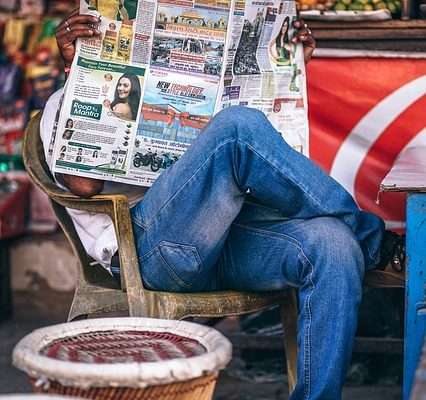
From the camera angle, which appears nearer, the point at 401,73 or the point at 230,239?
the point at 230,239

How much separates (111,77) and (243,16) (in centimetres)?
43

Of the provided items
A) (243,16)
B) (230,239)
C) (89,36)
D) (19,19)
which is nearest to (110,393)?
(230,239)

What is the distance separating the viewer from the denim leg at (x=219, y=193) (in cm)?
226

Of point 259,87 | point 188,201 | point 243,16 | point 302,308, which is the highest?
point 243,16

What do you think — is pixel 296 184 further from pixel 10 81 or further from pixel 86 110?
pixel 10 81

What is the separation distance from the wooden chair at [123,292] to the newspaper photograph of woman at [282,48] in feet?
2.26

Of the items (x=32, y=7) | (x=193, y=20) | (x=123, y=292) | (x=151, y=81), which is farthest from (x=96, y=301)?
(x=32, y=7)

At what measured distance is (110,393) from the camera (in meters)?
1.56

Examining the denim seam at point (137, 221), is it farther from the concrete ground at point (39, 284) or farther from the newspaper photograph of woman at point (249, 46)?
the concrete ground at point (39, 284)

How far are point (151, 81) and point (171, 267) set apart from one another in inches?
21.4

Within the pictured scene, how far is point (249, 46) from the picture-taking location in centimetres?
269

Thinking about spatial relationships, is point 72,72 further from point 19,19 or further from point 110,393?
point 19,19

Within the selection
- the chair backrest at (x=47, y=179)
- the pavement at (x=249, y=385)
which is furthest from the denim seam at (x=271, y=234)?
the pavement at (x=249, y=385)

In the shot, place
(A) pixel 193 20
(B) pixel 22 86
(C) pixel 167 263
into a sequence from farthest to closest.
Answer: (B) pixel 22 86 → (A) pixel 193 20 → (C) pixel 167 263
